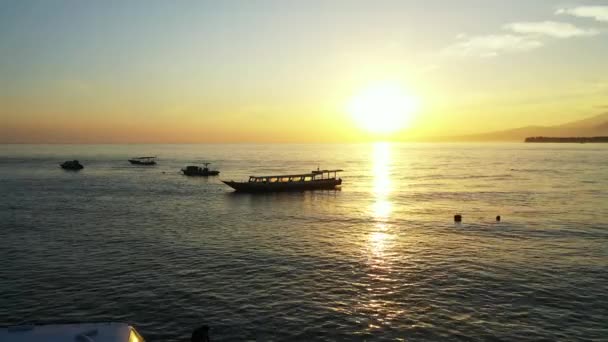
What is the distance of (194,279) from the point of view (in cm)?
3212

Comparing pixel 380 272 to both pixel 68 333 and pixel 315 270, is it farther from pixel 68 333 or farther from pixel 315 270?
pixel 68 333

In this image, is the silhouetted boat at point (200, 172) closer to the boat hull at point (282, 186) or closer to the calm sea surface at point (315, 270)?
the boat hull at point (282, 186)

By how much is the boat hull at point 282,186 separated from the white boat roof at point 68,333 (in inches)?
2980

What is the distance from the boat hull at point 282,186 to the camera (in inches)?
3565

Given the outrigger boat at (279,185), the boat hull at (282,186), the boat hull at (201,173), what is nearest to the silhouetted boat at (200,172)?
the boat hull at (201,173)

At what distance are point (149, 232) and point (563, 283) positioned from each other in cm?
4271

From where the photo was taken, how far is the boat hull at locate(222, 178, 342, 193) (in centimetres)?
9056

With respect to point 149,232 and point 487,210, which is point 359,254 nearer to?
point 149,232

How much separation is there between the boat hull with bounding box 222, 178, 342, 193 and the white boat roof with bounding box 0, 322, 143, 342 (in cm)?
7570

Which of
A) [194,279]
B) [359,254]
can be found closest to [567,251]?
[359,254]

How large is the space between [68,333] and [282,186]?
262ft

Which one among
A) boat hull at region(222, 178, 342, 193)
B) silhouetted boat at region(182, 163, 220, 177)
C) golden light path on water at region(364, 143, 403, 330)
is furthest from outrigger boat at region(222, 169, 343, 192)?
silhouetted boat at region(182, 163, 220, 177)

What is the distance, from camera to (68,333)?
13.9 metres

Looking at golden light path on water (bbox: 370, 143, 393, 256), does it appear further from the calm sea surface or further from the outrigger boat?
the outrigger boat
